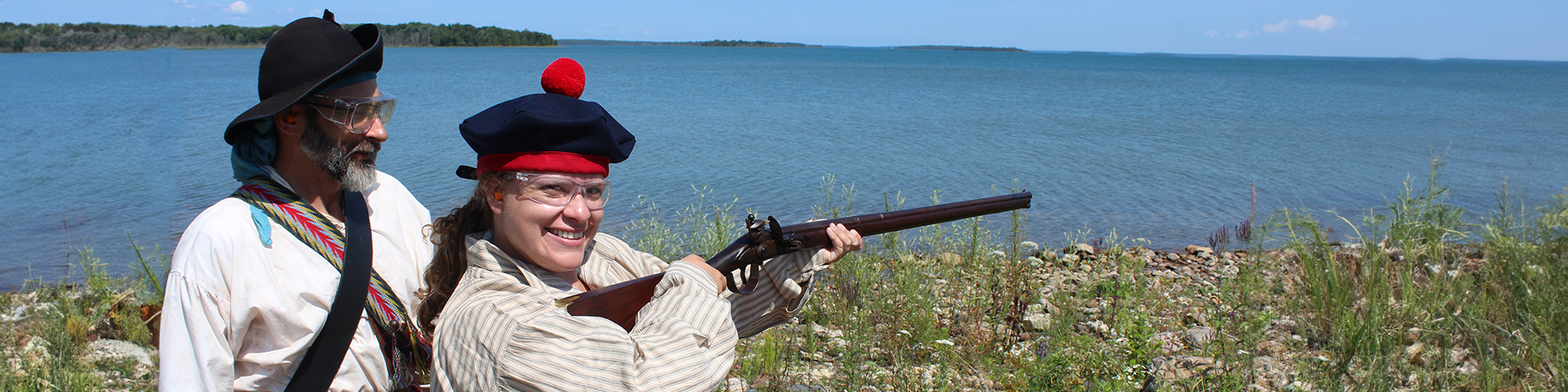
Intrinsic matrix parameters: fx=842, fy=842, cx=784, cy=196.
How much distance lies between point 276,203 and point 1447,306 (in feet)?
22.2

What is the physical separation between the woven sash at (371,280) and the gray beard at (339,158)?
128 mm

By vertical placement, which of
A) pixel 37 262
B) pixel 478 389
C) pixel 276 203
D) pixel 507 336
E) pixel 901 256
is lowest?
pixel 37 262

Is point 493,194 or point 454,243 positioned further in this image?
point 454,243

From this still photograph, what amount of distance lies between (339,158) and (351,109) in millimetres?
165

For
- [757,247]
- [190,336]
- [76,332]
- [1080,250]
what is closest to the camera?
[190,336]

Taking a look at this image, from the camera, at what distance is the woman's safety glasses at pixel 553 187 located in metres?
2.43

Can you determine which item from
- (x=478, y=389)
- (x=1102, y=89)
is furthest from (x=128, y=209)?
(x=1102, y=89)

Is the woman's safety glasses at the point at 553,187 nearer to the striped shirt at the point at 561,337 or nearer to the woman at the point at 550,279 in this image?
the woman at the point at 550,279

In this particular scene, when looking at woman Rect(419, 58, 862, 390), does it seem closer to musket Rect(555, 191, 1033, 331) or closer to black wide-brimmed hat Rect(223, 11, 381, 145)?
musket Rect(555, 191, 1033, 331)

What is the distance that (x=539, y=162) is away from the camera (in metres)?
2.40

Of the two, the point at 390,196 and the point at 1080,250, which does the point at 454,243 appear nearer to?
the point at 390,196

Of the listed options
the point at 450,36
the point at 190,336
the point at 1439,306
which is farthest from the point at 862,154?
the point at 450,36

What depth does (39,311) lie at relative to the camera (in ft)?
21.0

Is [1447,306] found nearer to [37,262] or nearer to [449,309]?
[449,309]
